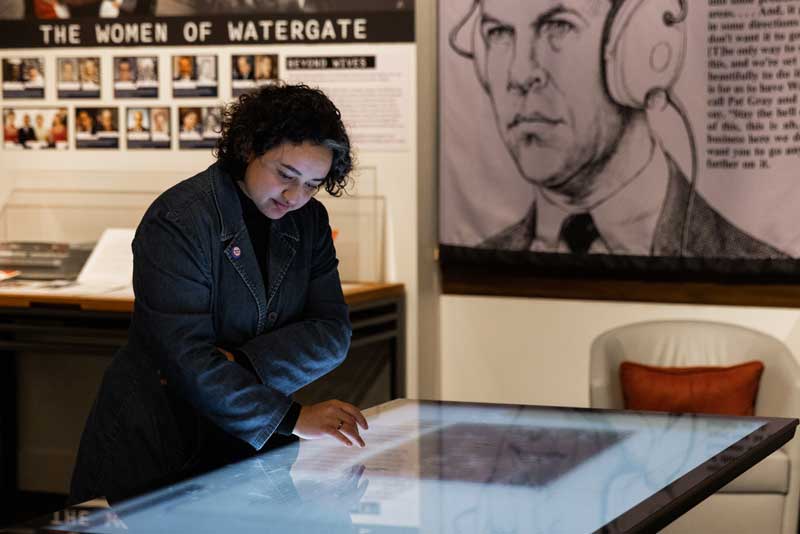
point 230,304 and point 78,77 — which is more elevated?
point 78,77

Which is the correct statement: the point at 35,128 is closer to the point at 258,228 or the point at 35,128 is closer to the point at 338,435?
the point at 258,228

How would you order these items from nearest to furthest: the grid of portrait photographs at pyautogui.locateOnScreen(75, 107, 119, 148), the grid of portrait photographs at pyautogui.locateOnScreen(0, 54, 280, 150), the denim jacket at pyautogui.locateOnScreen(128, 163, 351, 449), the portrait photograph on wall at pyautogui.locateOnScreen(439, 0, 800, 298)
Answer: the denim jacket at pyautogui.locateOnScreen(128, 163, 351, 449)
the portrait photograph on wall at pyautogui.locateOnScreen(439, 0, 800, 298)
the grid of portrait photographs at pyautogui.locateOnScreen(0, 54, 280, 150)
the grid of portrait photographs at pyautogui.locateOnScreen(75, 107, 119, 148)

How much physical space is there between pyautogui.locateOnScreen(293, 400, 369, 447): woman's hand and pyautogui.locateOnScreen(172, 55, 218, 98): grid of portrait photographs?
333 cm

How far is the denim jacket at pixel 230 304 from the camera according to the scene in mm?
2449

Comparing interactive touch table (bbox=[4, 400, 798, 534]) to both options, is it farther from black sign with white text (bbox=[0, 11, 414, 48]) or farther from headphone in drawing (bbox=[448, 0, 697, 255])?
black sign with white text (bbox=[0, 11, 414, 48])

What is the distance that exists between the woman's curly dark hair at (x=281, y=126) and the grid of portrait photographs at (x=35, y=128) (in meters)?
3.43

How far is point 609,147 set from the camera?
A: 17.4 feet

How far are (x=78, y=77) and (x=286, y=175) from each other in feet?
11.7

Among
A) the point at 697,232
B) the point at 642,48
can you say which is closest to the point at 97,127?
the point at 642,48

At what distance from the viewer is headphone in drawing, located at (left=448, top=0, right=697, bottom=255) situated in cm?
518

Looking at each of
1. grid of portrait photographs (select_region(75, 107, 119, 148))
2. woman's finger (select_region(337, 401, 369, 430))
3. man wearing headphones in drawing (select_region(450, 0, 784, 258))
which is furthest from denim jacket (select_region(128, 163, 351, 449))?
grid of portrait photographs (select_region(75, 107, 119, 148))

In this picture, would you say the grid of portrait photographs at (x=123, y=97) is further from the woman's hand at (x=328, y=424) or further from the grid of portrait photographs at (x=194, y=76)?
the woman's hand at (x=328, y=424)

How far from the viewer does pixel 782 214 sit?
511 centimetres

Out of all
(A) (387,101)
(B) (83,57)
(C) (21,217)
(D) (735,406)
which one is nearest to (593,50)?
(A) (387,101)
